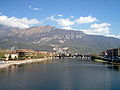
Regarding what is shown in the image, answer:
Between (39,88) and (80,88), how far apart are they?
21.3ft

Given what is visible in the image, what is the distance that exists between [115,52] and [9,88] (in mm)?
114256

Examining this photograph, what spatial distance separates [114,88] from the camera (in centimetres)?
3131

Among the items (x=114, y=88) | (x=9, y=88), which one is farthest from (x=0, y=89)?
(x=114, y=88)

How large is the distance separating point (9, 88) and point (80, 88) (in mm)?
11138

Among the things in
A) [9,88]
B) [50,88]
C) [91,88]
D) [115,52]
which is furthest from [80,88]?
[115,52]

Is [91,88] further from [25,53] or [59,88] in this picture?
[25,53]

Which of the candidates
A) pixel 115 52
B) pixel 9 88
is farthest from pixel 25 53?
pixel 9 88

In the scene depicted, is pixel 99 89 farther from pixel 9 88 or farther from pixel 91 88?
pixel 9 88

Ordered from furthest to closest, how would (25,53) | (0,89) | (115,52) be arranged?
(25,53)
(115,52)
(0,89)

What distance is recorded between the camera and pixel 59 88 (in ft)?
102

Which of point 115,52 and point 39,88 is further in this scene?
point 115,52

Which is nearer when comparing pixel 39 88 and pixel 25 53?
pixel 39 88

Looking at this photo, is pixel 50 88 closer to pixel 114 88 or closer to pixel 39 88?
pixel 39 88

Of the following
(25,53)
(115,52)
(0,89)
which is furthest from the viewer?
(25,53)
